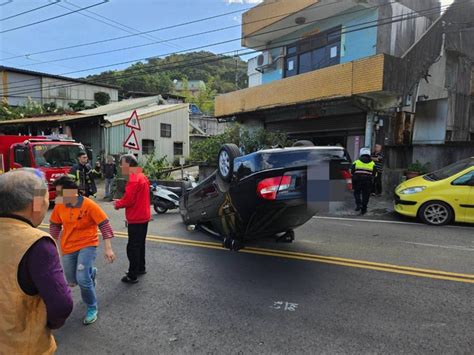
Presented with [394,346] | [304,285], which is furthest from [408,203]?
[394,346]

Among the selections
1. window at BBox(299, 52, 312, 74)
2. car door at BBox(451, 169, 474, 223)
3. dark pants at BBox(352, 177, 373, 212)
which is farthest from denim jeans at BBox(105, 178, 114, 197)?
car door at BBox(451, 169, 474, 223)

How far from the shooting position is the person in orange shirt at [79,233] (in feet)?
10.9

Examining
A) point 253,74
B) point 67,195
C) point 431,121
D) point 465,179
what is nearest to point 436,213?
point 465,179

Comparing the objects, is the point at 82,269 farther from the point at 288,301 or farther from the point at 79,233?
the point at 288,301

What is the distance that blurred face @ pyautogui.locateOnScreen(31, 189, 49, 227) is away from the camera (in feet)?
5.99

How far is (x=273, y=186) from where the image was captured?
4.13 meters

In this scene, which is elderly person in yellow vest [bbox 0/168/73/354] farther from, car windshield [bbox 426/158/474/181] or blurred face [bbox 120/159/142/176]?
car windshield [bbox 426/158/474/181]

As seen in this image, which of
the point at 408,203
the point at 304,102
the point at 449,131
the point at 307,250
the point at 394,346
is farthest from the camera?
the point at 449,131

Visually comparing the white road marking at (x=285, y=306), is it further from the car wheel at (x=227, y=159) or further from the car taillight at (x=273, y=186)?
the car wheel at (x=227, y=159)

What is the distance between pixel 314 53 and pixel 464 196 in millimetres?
9961

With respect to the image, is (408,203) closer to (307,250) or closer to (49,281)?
(307,250)

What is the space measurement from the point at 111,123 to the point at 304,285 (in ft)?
60.6

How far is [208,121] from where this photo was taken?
41.3m

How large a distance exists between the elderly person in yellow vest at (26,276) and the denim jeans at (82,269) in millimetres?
1567
